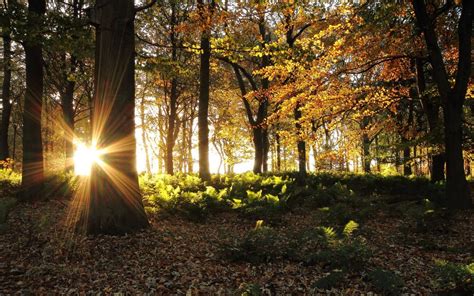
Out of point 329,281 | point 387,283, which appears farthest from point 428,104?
point 329,281

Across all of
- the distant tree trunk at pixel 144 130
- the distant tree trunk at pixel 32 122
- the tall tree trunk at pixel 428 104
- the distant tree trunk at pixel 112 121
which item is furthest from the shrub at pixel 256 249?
the distant tree trunk at pixel 144 130

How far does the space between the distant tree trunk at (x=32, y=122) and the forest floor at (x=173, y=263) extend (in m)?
1.34

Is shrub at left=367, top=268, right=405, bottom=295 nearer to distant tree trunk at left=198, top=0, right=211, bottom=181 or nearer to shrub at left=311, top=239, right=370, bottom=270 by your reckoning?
shrub at left=311, top=239, right=370, bottom=270

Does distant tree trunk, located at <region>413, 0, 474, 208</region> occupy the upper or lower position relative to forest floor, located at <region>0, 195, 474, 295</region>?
upper

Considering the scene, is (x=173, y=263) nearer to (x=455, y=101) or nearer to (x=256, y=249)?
(x=256, y=249)

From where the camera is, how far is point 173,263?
6.45 m

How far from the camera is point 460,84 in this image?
10.6 meters

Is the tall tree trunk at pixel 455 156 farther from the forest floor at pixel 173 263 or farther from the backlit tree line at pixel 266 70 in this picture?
the forest floor at pixel 173 263

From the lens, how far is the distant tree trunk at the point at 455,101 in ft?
34.5

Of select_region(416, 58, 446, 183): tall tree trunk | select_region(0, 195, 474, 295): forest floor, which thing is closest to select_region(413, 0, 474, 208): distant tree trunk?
select_region(0, 195, 474, 295): forest floor

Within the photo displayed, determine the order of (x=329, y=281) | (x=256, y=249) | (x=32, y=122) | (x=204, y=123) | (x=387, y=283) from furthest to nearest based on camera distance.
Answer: (x=204, y=123) < (x=32, y=122) < (x=256, y=249) < (x=329, y=281) < (x=387, y=283)

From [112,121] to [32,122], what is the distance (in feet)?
14.6

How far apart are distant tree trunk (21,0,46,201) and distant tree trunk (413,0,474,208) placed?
36.7ft

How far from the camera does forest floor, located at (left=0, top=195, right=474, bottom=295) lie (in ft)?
17.6
